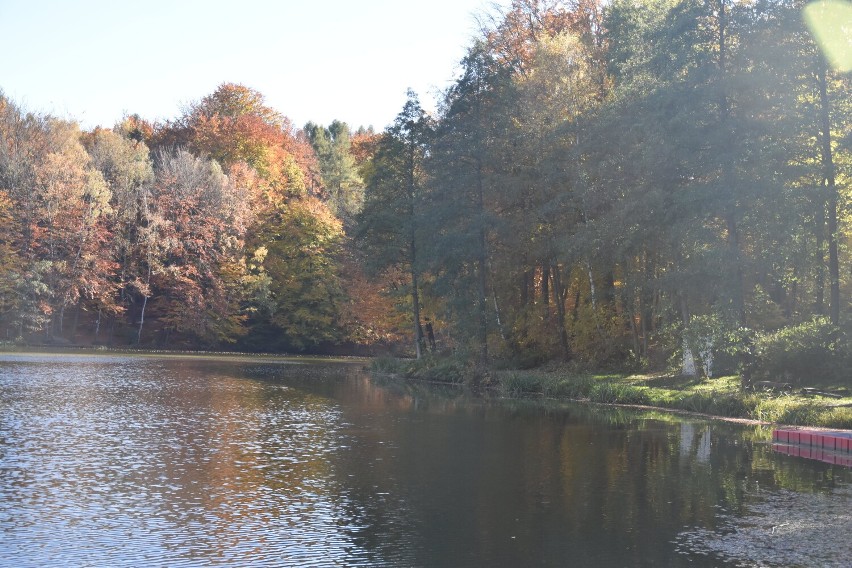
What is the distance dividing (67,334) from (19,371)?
101 feet

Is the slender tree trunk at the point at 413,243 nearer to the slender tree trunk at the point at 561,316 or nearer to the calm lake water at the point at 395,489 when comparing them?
the slender tree trunk at the point at 561,316

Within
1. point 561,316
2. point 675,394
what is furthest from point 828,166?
point 561,316

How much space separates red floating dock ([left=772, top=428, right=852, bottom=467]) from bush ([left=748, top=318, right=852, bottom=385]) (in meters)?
6.99

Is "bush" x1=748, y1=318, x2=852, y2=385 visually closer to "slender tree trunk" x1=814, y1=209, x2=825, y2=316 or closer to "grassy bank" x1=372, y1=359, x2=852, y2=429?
"grassy bank" x1=372, y1=359, x2=852, y2=429

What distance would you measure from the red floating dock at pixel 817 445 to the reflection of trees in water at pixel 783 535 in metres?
5.11

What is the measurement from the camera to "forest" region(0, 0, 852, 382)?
30875 millimetres

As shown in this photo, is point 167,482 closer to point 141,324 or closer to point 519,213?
point 519,213

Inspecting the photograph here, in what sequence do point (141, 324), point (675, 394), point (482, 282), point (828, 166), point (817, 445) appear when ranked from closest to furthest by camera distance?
point (817, 445) → point (828, 166) → point (675, 394) → point (482, 282) → point (141, 324)

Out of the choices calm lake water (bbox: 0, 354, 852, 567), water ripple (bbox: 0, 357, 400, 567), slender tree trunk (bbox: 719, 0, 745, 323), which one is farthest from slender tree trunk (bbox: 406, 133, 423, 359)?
calm lake water (bbox: 0, 354, 852, 567)

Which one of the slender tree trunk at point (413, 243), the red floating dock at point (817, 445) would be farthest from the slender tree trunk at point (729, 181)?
the slender tree trunk at point (413, 243)

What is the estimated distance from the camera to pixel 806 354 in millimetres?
30844

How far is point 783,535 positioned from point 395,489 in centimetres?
692

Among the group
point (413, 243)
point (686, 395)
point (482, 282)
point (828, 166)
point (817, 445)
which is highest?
point (413, 243)

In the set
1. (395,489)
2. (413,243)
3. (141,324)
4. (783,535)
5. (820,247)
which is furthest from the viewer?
(141,324)
